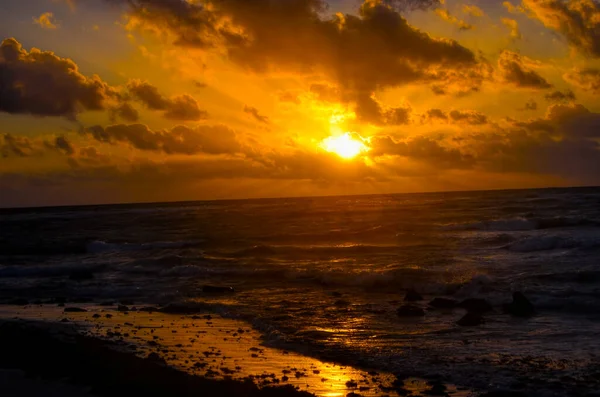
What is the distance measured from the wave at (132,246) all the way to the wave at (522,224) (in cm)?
2096

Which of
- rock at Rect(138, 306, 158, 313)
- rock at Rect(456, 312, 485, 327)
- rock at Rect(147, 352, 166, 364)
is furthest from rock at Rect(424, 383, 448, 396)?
rock at Rect(138, 306, 158, 313)

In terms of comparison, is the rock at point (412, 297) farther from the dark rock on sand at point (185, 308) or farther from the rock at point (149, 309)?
the rock at point (149, 309)

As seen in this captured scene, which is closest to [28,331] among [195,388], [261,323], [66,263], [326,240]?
[261,323]

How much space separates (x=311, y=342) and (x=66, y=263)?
27546mm

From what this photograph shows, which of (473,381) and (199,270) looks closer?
(473,381)

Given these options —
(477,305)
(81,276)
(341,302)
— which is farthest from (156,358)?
(81,276)

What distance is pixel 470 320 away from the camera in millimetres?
17547

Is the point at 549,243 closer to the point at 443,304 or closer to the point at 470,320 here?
the point at 443,304

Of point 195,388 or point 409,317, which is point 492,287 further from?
point 195,388

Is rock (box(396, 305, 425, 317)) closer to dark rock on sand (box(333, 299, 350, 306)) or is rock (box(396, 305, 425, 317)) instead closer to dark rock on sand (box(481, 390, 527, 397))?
dark rock on sand (box(333, 299, 350, 306))

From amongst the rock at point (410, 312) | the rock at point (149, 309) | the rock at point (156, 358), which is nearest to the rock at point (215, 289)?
the rock at point (149, 309)

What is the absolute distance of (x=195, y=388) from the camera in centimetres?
1119

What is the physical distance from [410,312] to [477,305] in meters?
2.23

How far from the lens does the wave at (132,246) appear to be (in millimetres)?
47575
